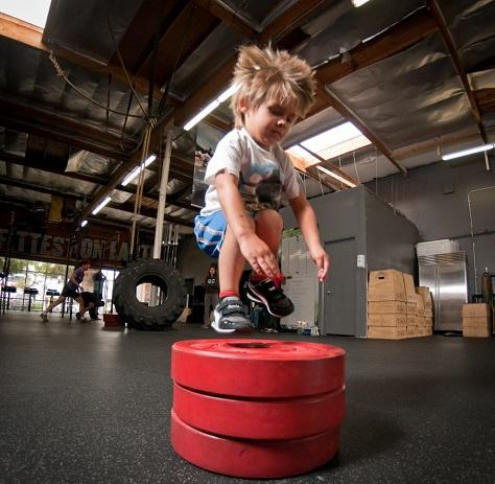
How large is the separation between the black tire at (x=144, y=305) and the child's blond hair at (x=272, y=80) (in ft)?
10.6

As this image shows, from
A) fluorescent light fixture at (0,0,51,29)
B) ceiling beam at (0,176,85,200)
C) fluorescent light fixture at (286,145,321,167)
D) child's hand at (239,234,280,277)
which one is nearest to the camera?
child's hand at (239,234,280,277)

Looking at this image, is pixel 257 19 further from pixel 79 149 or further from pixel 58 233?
pixel 58 233

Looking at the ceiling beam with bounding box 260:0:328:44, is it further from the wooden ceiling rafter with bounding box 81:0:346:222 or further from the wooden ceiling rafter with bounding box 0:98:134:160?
the wooden ceiling rafter with bounding box 0:98:134:160

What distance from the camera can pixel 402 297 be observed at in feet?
16.8

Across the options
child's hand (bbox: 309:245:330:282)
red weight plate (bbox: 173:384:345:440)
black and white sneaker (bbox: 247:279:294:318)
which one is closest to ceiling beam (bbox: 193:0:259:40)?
black and white sneaker (bbox: 247:279:294:318)

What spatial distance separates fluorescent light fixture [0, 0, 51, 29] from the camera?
12.3 feet

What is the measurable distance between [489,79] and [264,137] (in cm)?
508

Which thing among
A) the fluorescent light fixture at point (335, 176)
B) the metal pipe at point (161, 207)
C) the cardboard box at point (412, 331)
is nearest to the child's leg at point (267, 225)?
the metal pipe at point (161, 207)

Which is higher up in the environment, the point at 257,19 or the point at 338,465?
the point at 257,19

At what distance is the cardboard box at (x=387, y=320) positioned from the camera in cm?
490

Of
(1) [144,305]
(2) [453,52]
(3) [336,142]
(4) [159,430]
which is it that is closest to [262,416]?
(4) [159,430]

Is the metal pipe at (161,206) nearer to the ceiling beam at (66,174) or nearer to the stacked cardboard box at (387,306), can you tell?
the ceiling beam at (66,174)

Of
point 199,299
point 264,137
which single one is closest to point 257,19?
point 264,137

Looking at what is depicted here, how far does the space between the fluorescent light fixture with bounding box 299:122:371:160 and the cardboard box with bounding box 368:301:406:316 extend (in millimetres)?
2898
